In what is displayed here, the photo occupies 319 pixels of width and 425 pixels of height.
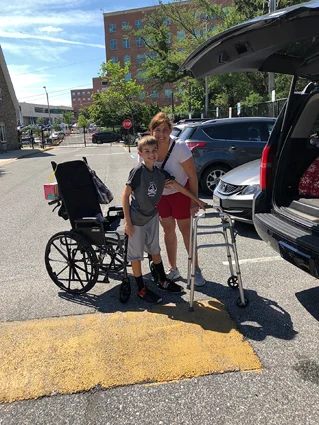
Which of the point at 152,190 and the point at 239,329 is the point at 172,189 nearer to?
the point at 152,190

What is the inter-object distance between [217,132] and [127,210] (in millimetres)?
5251

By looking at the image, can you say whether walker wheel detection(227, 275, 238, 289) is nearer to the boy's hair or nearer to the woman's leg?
the woman's leg

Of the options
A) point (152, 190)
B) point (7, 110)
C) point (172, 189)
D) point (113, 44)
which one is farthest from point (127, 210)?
point (113, 44)

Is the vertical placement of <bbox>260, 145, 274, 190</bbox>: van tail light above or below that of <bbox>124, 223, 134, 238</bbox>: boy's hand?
above

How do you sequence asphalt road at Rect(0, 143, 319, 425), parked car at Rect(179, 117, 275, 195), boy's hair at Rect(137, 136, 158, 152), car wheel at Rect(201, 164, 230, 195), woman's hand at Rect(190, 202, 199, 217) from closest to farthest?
asphalt road at Rect(0, 143, 319, 425), boy's hair at Rect(137, 136, 158, 152), woman's hand at Rect(190, 202, 199, 217), parked car at Rect(179, 117, 275, 195), car wheel at Rect(201, 164, 230, 195)

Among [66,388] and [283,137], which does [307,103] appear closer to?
[283,137]

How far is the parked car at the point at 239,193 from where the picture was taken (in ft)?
16.4

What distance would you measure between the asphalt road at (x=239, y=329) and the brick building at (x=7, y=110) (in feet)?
Answer: 94.2

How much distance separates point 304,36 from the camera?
2230mm

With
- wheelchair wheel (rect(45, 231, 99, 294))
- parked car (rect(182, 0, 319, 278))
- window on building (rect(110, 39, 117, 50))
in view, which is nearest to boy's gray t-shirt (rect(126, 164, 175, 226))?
wheelchair wheel (rect(45, 231, 99, 294))

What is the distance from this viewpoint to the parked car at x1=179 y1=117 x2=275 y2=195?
7793 millimetres

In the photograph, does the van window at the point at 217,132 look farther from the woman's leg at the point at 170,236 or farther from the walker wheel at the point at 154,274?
the walker wheel at the point at 154,274

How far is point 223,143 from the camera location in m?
7.86

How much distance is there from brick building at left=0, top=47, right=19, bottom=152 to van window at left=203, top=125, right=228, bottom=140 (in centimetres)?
2692
